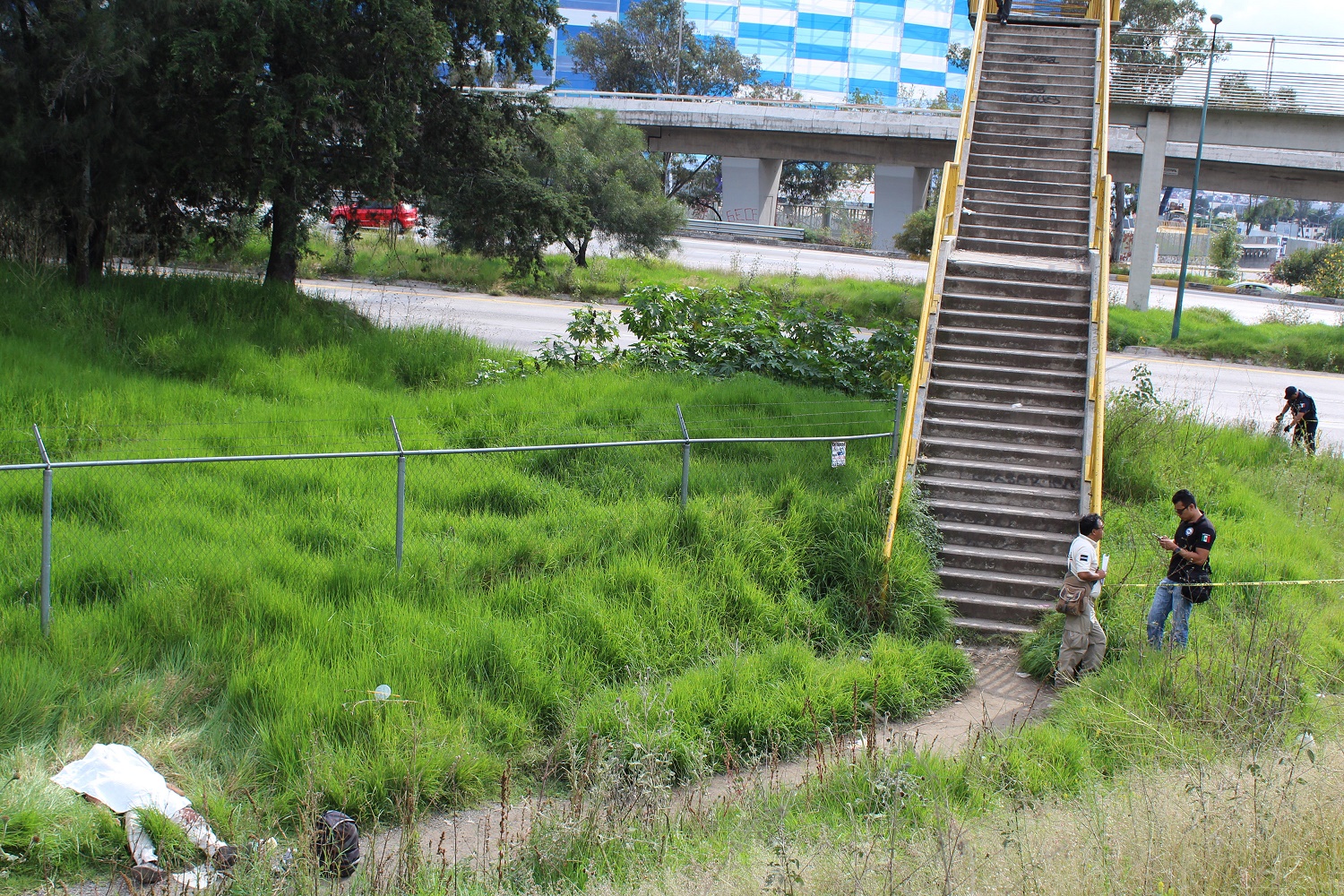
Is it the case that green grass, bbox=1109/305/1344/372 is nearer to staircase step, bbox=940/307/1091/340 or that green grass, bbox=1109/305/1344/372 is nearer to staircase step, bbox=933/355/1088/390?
staircase step, bbox=940/307/1091/340

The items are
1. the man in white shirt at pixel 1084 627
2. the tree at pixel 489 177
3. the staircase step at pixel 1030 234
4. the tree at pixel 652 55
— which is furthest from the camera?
the tree at pixel 652 55

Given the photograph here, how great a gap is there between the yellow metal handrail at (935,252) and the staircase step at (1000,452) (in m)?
0.39

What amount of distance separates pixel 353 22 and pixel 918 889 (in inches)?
579

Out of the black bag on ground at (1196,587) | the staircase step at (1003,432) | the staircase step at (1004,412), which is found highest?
the staircase step at (1004,412)

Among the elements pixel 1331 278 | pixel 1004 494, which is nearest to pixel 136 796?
pixel 1004 494

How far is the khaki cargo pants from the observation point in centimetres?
906

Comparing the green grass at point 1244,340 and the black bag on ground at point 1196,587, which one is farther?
the green grass at point 1244,340

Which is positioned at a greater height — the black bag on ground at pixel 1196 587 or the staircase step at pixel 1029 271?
the staircase step at pixel 1029 271

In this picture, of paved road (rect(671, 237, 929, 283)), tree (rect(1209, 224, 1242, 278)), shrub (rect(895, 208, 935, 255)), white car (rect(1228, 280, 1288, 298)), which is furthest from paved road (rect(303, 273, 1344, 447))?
tree (rect(1209, 224, 1242, 278))

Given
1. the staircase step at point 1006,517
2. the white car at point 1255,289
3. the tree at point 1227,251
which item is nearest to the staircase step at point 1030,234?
the staircase step at point 1006,517

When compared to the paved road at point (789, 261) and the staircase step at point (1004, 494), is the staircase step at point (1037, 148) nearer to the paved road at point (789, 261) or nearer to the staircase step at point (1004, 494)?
the staircase step at point (1004, 494)

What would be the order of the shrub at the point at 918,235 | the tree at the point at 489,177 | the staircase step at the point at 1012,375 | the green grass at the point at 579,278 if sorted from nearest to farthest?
the staircase step at the point at 1012,375
the tree at the point at 489,177
the green grass at the point at 579,278
the shrub at the point at 918,235

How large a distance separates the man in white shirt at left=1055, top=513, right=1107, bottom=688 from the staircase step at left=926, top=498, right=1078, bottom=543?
2.20 metres

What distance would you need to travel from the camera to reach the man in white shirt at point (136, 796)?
5.80 meters
